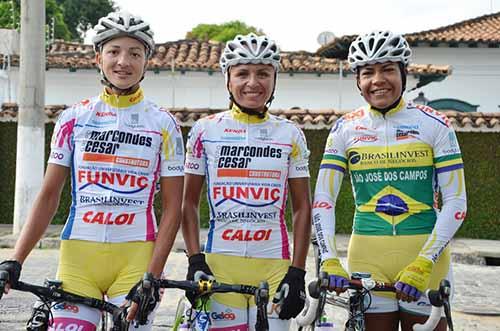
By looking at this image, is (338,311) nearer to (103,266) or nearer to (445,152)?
(445,152)

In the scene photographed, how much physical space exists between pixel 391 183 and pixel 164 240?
1391 mm

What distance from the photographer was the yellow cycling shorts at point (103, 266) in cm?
379

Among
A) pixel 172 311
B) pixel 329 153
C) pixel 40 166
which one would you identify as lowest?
pixel 172 311

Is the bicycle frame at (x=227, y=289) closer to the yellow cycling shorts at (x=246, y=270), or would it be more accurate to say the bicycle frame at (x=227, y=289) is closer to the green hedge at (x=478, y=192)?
the yellow cycling shorts at (x=246, y=270)

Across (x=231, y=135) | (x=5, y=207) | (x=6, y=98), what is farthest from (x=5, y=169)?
(x=231, y=135)

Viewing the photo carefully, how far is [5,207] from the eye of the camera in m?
17.0

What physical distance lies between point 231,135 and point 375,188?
92cm

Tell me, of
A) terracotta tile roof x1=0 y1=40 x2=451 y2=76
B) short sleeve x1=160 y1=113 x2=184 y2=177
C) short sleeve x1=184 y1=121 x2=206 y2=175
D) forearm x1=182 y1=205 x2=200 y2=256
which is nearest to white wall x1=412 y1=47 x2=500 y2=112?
terracotta tile roof x1=0 y1=40 x2=451 y2=76

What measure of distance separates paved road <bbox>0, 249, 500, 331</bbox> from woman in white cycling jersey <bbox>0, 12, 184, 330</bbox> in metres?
3.99

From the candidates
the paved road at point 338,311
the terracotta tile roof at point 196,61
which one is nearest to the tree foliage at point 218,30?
the terracotta tile roof at point 196,61

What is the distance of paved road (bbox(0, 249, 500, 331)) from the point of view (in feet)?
26.5

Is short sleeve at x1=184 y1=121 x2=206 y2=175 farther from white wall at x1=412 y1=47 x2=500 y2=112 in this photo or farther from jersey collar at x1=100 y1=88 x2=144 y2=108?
white wall at x1=412 y1=47 x2=500 y2=112

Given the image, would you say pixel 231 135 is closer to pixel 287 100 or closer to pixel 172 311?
pixel 172 311

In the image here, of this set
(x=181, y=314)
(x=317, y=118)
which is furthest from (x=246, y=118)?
(x=317, y=118)
